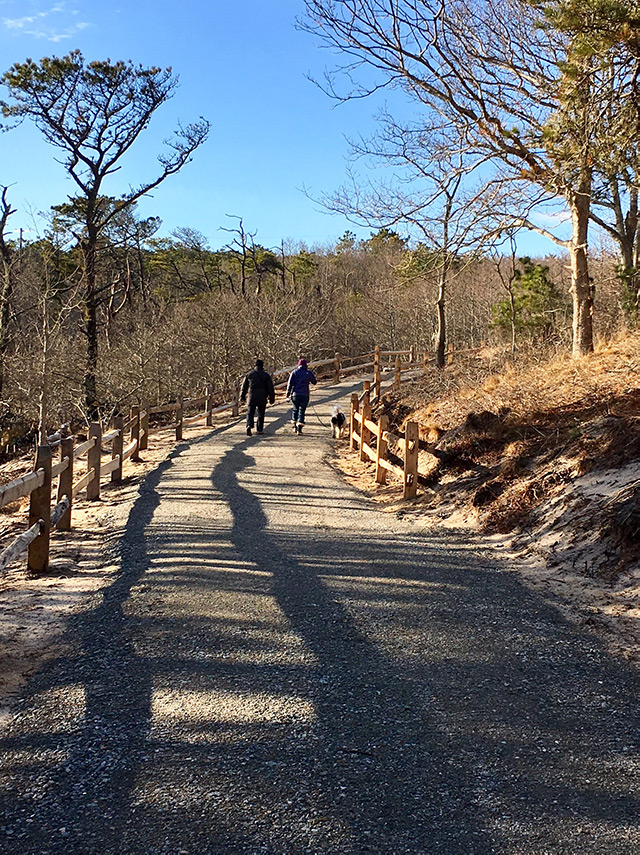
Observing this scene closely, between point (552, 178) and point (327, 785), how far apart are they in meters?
10.2

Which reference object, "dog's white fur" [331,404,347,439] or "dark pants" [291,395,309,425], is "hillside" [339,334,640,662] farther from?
"dark pants" [291,395,309,425]

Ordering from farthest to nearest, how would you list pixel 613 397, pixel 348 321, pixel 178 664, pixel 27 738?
pixel 348 321 < pixel 613 397 < pixel 178 664 < pixel 27 738

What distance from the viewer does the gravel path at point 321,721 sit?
2.96 meters

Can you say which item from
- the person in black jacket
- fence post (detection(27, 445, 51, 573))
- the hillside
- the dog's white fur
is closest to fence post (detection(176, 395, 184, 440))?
the person in black jacket

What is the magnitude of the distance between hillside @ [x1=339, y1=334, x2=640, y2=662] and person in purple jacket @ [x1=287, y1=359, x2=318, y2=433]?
326cm

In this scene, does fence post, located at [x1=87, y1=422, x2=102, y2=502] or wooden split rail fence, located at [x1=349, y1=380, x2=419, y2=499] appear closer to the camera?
fence post, located at [x1=87, y1=422, x2=102, y2=502]

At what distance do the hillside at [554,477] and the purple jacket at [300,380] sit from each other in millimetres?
3242

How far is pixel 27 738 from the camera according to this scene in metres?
3.73

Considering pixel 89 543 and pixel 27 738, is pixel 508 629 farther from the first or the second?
pixel 89 543

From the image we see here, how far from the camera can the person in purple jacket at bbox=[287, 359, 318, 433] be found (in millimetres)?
17641

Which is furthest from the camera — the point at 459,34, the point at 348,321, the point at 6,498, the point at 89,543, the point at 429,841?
the point at 348,321

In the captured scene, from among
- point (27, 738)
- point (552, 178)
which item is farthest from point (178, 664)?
point (552, 178)

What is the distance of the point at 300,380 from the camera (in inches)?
696

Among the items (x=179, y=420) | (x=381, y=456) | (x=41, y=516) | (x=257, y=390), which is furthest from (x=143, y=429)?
(x=41, y=516)
